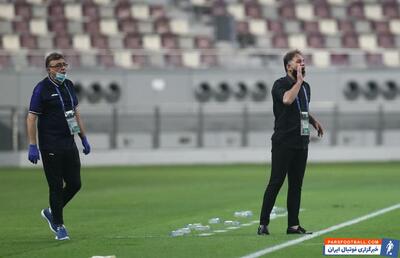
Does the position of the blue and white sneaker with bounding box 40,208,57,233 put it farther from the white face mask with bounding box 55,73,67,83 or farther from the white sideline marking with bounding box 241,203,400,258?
the white sideline marking with bounding box 241,203,400,258

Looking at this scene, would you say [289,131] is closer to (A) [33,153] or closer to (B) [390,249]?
(A) [33,153]

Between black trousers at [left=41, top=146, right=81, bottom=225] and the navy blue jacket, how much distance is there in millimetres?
83

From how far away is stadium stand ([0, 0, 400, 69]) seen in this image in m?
41.0

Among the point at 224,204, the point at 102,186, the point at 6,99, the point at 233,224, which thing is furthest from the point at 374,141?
the point at 233,224

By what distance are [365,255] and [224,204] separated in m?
9.65

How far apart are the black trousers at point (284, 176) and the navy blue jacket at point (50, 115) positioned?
7.55ft

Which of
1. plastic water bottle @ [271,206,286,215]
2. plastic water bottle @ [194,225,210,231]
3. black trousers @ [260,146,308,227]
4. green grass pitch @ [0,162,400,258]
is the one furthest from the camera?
plastic water bottle @ [271,206,286,215]

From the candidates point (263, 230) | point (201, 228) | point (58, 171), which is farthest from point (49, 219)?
point (263, 230)

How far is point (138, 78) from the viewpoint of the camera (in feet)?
132

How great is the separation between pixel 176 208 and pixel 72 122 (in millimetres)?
6273

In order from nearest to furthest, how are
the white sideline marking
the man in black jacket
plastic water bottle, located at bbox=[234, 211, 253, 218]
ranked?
the white sideline marking, the man in black jacket, plastic water bottle, located at bbox=[234, 211, 253, 218]

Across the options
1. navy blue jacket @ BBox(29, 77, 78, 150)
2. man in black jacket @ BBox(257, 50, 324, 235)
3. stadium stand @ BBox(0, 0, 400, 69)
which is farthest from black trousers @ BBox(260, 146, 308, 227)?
stadium stand @ BBox(0, 0, 400, 69)

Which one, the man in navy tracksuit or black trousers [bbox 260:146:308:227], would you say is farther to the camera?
the man in navy tracksuit

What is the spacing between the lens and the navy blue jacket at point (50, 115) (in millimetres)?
14477
